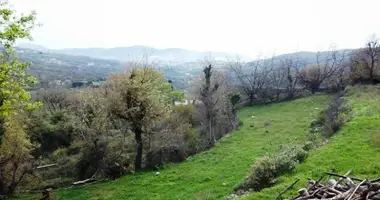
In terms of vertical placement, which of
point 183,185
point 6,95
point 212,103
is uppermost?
point 6,95

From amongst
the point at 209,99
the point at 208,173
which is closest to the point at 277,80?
the point at 209,99

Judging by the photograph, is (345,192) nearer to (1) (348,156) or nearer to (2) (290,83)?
(1) (348,156)

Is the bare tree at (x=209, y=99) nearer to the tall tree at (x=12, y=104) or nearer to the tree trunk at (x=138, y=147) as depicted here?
the tree trunk at (x=138, y=147)

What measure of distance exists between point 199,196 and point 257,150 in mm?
9715

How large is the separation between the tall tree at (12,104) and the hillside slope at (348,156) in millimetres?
10530

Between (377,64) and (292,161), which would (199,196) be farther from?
(377,64)

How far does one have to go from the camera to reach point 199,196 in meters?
18.6

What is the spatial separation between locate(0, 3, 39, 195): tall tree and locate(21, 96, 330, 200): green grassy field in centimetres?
345

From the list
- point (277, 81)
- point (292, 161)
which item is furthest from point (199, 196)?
point (277, 81)

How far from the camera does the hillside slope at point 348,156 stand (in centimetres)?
1316

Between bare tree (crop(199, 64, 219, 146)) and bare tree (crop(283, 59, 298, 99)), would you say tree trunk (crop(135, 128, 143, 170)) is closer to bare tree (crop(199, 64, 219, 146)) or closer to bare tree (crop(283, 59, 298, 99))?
bare tree (crop(199, 64, 219, 146))

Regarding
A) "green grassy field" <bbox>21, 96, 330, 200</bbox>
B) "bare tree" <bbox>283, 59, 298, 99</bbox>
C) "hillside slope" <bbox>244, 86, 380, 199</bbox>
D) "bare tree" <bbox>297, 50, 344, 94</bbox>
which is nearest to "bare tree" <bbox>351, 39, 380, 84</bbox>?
"bare tree" <bbox>297, 50, 344, 94</bbox>

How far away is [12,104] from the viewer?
629 inches

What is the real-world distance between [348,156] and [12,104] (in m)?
15.3
